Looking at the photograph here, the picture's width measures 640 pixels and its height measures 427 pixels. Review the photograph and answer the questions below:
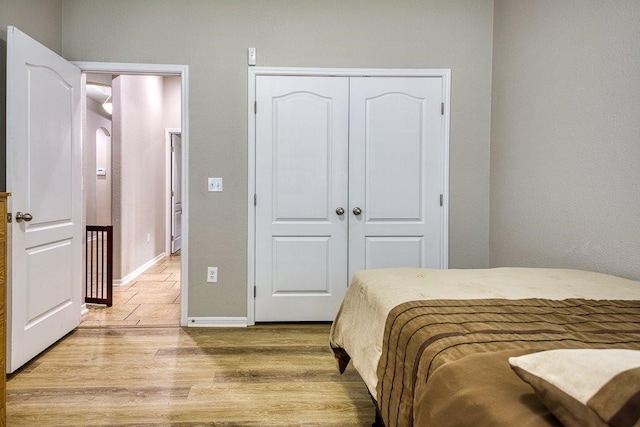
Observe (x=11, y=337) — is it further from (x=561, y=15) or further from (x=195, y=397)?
(x=561, y=15)

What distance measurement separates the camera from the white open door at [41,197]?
2.24m

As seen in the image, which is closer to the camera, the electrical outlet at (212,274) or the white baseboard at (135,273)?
the electrical outlet at (212,274)

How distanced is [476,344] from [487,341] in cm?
4

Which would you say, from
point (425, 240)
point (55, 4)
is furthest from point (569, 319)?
point (55, 4)

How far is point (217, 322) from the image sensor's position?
3.11 meters

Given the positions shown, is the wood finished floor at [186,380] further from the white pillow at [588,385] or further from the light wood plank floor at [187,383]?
the white pillow at [588,385]

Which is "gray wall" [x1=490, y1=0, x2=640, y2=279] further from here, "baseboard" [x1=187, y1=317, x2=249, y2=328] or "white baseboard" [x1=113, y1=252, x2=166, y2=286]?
"white baseboard" [x1=113, y1=252, x2=166, y2=286]

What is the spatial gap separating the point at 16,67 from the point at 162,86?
408 centimetres

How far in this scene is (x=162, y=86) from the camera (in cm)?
610

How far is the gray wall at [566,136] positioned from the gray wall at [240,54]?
7.7 inches

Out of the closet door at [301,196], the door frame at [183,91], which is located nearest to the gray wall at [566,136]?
the closet door at [301,196]

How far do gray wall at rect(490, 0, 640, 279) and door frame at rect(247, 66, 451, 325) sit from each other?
0.37 metres

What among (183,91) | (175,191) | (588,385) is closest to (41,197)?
(183,91)

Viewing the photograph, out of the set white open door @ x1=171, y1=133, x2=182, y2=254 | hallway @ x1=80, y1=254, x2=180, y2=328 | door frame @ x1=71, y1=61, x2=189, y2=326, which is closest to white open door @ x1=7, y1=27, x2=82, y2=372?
door frame @ x1=71, y1=61, x2=189, y2=326
